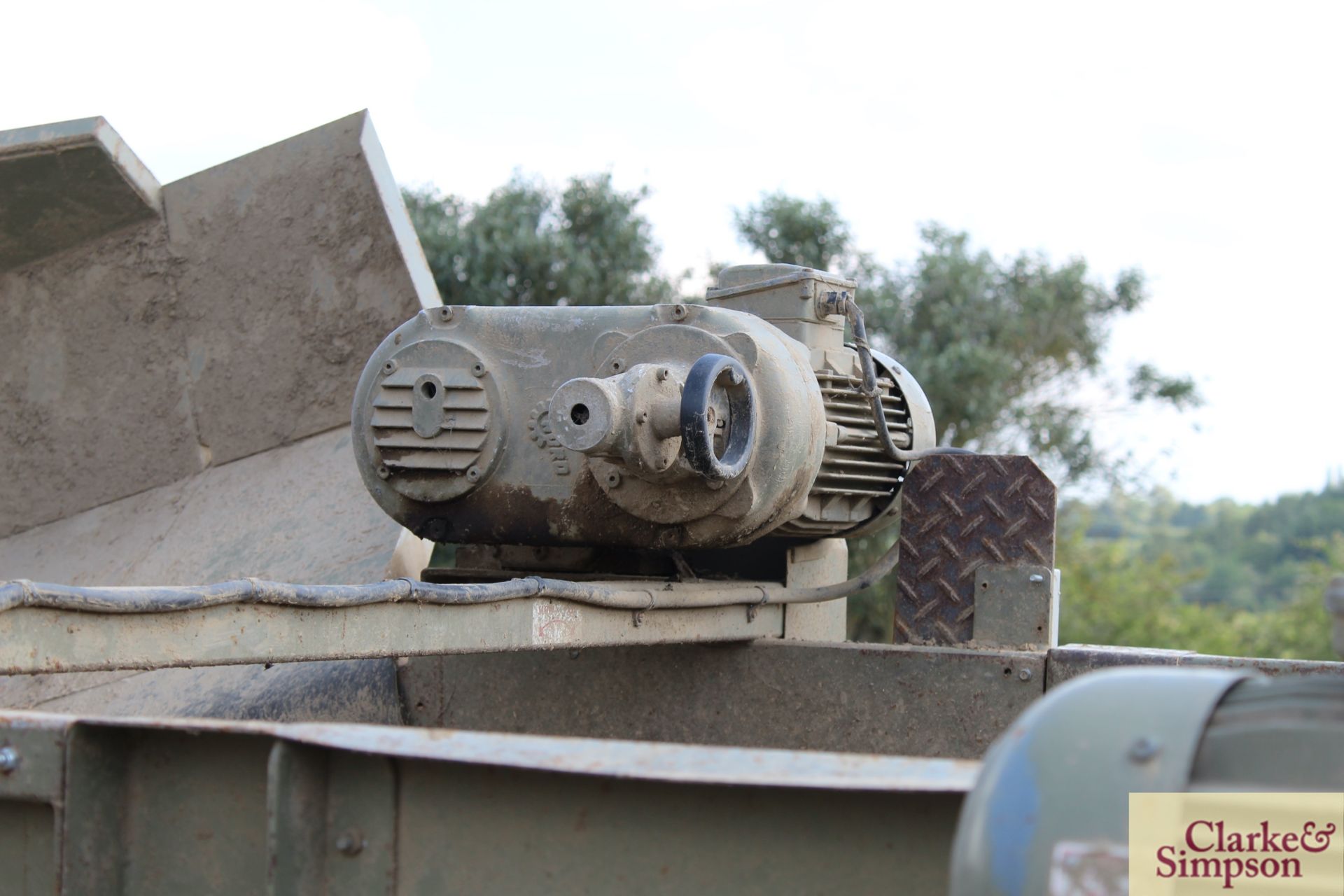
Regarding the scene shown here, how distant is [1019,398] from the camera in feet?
56.1

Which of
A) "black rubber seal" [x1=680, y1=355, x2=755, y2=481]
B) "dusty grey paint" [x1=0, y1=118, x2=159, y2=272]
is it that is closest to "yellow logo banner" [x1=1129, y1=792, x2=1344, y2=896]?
"black rubber seal" [x1=680, y1=355, x2=755, y2=481]

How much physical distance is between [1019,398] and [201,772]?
16.0 metres

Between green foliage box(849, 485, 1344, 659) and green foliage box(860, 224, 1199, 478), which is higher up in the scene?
green foliage box(860, 224, 1199, 478)

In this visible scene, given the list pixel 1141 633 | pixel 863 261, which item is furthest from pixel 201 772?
pixel 1141 633

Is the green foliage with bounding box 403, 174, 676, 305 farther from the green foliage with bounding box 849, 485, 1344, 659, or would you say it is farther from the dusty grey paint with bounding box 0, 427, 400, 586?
the dusty grey paint with bounding box 0, 427, 400, 586

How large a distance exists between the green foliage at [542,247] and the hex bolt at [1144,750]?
12.5 m

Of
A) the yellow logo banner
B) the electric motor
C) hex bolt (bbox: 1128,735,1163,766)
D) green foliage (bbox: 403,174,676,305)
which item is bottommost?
the yellow logo banner

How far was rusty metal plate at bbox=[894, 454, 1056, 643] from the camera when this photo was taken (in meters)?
4.11

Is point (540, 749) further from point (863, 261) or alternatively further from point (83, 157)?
point (863, 261)

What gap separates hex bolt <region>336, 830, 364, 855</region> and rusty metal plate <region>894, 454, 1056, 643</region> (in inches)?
103

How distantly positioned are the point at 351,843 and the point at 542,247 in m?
12.6

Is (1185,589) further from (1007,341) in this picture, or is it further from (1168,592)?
(1007,341)

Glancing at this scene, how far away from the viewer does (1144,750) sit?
128cm

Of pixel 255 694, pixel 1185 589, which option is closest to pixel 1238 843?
pixel 255 694
